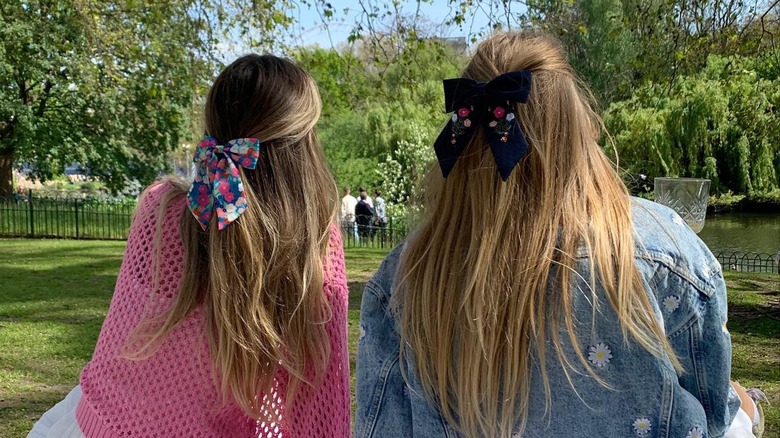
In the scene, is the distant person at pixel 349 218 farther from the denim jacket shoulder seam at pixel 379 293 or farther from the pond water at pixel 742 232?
the denim jacket shoulder seam at pixel 379 293

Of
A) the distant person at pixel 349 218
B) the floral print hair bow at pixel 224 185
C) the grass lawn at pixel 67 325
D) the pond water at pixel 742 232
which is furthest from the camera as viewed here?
the pond water at pixel 742 232

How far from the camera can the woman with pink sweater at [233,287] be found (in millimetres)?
2004

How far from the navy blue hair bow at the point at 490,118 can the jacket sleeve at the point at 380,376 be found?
1.15 feet

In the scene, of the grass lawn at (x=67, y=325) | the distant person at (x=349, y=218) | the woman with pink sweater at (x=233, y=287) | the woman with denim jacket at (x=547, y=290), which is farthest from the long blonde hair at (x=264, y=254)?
the distant person at (x=349, y=218)

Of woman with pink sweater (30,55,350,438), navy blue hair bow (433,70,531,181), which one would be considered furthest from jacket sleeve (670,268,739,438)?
woman with pink sweater (30,55,350,438)

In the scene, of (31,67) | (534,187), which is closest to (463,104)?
(534,187)

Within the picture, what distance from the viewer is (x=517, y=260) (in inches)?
56.7

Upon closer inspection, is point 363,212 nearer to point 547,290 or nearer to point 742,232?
point 742,232

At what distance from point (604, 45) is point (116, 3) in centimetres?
1612

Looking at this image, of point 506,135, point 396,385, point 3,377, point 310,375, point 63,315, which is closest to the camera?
point 506,135

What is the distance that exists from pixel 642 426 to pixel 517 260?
0.42 m

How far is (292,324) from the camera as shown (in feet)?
6.82

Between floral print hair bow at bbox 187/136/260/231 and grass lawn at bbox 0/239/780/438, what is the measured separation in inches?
118

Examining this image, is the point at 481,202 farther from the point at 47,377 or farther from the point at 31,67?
the point at 31,67
